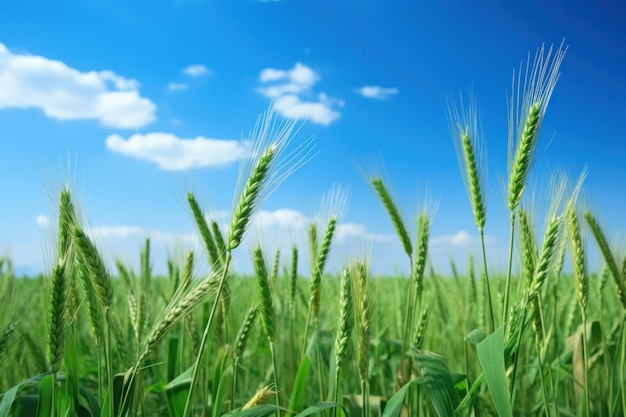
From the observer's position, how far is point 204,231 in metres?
2.71

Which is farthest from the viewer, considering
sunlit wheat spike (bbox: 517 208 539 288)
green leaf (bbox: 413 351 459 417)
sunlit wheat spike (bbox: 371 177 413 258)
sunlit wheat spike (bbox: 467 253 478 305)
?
sunlit wheat spike (bbox: 467 253 478 305)

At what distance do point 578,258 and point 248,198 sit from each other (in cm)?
145

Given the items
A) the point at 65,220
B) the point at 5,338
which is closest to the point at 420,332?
the point at 65,220

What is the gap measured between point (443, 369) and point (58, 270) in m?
1.39

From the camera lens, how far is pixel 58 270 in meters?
1.86

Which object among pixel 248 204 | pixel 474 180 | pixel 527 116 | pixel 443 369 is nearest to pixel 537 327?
pixel 443 369

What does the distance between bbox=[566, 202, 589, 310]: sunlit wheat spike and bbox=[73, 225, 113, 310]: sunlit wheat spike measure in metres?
1.75

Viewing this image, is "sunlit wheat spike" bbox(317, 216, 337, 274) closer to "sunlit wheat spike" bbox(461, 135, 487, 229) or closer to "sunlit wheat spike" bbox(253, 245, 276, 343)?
"sunlit wheat spike" bbox(253, 245, 276, 343)

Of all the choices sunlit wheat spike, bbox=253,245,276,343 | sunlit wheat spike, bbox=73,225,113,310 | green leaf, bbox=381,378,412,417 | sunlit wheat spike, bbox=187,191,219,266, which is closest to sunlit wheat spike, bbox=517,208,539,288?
green leaf, bbox=381,378,412,417

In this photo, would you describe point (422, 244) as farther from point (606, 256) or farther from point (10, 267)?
point (10, 267)

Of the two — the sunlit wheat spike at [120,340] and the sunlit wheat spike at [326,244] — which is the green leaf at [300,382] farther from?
the sunlit wheat spike at [120,340]

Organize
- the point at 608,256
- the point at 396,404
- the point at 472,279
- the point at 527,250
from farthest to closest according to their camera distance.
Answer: the point at 472,279, the point at 608,256, the point at 527,250, the point at 396,404

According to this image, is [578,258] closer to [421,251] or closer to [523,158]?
[523,158]

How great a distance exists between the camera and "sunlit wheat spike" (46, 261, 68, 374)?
1.80m
